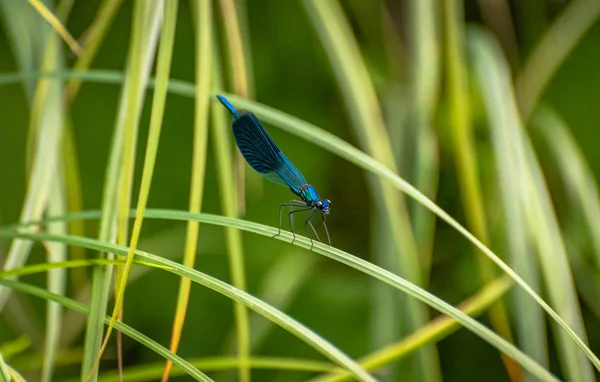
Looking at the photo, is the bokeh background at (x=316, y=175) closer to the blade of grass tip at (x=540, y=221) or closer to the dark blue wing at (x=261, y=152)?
the blade of grass tip at (x=540, y=221)

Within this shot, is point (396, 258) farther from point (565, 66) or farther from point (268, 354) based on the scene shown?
point (565, 66)

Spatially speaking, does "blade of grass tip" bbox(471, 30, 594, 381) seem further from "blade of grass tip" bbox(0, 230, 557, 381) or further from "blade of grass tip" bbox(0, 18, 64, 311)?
"blade of grass tip" bbox(0, 18, 64, 311)

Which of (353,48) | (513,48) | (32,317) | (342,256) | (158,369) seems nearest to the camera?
(342,256)

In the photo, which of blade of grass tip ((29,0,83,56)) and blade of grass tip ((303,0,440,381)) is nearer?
blade of grass tip ((29,0,83,56))

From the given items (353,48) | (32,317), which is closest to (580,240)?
(353,48)

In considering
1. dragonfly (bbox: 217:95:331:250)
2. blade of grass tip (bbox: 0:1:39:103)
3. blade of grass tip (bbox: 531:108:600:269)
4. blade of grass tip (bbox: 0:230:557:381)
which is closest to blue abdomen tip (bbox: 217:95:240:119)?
dragonfly (bbox: 217:95:331:250)

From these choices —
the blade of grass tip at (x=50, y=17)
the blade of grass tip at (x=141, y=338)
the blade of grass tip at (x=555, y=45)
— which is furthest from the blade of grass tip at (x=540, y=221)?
the blade of grass tip at (x=50, y=17)

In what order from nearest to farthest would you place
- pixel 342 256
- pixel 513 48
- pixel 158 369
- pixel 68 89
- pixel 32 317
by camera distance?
pixel 342 256, pixel 158 369, pixel 68 89, pixel 32 317, pixel 513 48
